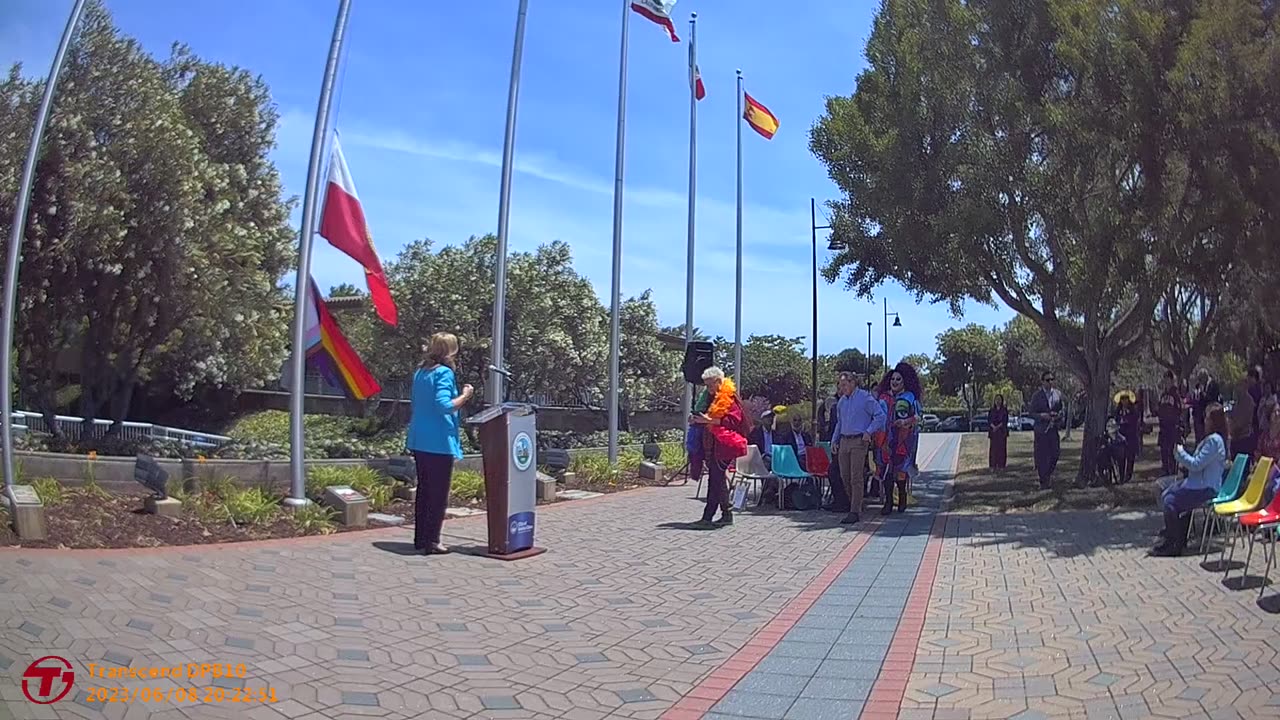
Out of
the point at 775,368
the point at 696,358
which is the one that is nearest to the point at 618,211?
the point at 696,358

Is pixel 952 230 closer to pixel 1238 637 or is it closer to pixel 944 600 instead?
pixel 944 600

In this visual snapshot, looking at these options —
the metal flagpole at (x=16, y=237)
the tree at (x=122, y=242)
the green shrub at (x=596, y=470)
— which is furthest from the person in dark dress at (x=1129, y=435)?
the tree at (x=122, y=242)

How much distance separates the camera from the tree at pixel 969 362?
68062mm

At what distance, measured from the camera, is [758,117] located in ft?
78.2

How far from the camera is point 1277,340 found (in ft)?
89.7

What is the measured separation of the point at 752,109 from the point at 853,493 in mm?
14400

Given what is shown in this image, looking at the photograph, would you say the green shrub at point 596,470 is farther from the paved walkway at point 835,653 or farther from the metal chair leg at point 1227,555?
the metal chair leg at point 1227,555

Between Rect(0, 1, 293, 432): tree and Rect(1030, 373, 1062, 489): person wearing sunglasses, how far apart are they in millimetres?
14625

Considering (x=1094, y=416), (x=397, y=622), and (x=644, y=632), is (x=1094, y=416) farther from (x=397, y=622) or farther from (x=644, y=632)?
(x=397, y=622)

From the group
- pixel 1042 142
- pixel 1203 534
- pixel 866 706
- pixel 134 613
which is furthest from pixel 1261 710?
pixel 1042 142

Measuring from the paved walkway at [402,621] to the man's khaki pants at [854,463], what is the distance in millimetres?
2286

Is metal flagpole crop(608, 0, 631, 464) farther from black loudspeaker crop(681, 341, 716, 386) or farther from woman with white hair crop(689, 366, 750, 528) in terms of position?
woman with white hair crop(689, 366, 750, 528)

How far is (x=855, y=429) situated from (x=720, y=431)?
2.04 metres

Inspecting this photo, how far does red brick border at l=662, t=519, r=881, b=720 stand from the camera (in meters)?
4.76
